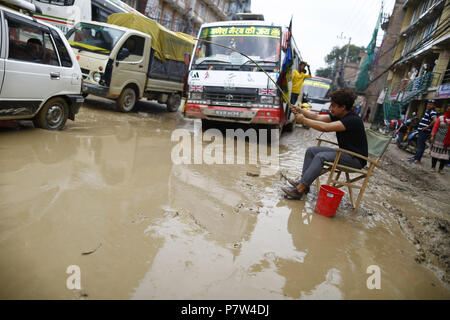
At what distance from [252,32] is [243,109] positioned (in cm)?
187

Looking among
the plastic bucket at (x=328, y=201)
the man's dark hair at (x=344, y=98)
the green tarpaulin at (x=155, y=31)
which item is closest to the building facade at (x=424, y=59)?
the green tarpaulin at (x=155, y=31)

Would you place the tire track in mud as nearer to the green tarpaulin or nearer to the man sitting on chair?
the man sitting on chair

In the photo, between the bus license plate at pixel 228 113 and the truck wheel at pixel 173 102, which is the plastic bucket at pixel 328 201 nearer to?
the bus license plate at pixel 228 113

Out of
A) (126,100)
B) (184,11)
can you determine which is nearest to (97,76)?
(126,100)

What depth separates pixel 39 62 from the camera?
174 inches

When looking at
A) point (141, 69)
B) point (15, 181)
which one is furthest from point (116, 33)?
point (15, 181)

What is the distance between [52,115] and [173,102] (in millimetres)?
5825

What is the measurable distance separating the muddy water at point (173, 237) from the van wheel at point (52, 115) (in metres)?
0.62

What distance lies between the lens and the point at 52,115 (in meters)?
5.00

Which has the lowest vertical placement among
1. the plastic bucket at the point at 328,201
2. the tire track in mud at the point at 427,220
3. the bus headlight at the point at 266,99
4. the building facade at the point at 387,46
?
the tire track in mud at the point at 427,220

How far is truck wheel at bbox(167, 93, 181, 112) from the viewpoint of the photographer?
10375 millimetres

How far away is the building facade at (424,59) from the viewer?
16.0m

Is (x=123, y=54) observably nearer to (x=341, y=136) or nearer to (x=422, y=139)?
(x=341, y=136)

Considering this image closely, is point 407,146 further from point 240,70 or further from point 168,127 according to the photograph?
point 168,127
